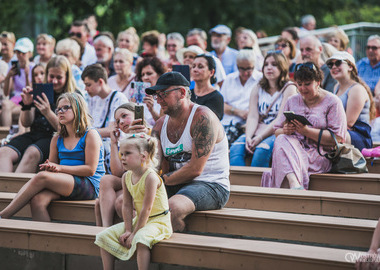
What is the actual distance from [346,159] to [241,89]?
2.35m

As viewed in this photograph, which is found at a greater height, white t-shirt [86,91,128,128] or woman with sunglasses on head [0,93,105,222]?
white t-shirt [86,91,128,128]

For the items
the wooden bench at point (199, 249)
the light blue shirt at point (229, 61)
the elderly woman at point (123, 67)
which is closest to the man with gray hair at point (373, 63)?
the light blue shirt at point (229, 61)

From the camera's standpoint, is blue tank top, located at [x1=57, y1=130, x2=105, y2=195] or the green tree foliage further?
the green tree foliage

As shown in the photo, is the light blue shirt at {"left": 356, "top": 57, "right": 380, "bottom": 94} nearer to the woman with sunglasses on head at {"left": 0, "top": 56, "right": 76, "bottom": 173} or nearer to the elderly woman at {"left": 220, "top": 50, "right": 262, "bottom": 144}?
the elderly woman at {"left": 220, "top": 50, "right": 262, "bottom": 144}

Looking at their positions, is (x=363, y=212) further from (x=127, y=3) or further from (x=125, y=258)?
(x=127, y=3)

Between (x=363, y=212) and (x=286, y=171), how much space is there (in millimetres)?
874

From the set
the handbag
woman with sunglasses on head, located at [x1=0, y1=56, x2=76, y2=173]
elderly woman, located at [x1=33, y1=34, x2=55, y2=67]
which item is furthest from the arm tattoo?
elderly woman, located at [x1=33, y1=34, x2=55, y2=67]

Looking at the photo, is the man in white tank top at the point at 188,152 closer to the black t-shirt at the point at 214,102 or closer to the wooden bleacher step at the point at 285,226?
the wooden bleacher step at the point at 285,226

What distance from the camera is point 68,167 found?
568cm

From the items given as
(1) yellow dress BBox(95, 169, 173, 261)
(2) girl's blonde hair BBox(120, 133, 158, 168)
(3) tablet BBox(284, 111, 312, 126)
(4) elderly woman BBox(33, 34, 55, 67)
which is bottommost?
(1) yellow dress BBox(95, 169, 173, 261)

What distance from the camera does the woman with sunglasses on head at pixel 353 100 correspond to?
6.59 meters

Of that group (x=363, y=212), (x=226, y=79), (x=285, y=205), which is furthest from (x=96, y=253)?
(x=226, y=79)

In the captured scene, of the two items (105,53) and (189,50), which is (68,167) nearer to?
(189,50)

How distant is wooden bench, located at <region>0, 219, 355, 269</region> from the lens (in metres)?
4.20
